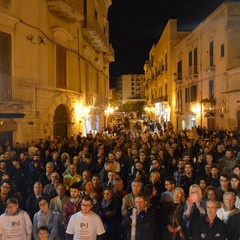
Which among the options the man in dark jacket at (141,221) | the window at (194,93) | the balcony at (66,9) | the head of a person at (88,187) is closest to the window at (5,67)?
the balcony at (66,9)

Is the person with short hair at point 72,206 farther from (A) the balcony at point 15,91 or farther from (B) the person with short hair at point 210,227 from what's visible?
(A) the balcony at point 15,91

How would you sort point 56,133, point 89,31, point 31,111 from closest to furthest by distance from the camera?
point 31,111 → point 56,133 → point 89,31

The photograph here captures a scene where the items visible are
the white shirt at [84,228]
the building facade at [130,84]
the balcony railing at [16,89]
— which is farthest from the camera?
the building facade at [130,84]

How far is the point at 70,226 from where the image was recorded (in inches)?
213

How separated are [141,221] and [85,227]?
88 cm

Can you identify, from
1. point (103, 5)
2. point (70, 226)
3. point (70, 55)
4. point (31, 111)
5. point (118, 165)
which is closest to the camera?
point (70, 226)

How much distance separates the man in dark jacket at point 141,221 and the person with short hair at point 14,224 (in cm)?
156

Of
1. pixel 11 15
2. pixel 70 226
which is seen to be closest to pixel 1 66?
pixel 11 15

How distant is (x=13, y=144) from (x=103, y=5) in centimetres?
2000

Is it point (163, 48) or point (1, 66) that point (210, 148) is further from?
point (163, 48)

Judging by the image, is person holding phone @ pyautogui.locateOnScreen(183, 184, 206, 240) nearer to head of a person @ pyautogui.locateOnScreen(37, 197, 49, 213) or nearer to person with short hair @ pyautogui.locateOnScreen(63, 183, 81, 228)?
person with short hair @ pyautogui.locateOnScreen(63, 183, 81, 228)

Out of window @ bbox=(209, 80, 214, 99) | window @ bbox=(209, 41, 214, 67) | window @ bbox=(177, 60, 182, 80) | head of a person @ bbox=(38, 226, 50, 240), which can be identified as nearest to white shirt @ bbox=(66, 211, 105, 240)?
head of a person @ bbox=(38, 226, 50, 240)

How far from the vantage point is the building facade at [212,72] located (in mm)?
22750

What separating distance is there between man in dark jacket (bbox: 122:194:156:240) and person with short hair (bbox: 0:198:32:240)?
61.4 inches
